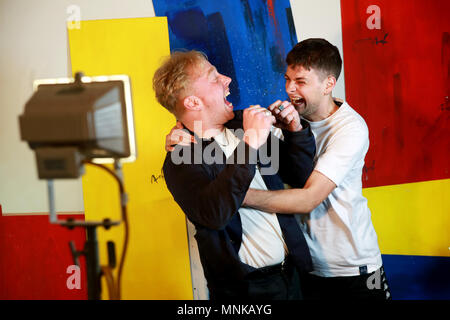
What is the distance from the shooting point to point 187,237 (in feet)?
6.49

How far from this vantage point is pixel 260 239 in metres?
1.37

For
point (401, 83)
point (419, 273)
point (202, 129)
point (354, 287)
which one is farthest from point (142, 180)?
point (419, 273)

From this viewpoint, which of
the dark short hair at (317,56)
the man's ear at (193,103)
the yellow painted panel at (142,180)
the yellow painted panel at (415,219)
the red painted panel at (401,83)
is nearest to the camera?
the man's ear at (193,103)

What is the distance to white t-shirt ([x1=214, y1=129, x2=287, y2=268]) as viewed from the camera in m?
1.36

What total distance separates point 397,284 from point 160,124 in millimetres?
1525

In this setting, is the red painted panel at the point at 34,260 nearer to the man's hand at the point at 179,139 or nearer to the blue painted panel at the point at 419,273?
the man's hand at the point at 179,139

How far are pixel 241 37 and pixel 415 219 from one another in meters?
1.33

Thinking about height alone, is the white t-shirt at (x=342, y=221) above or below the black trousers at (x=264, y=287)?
above

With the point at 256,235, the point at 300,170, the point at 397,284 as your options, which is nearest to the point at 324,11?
the point at 300,170

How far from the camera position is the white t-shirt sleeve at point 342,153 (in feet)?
Answer: 4.57

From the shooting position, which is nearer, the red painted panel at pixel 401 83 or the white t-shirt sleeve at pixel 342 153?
the white t-shirt sleeve at pixel 342 153

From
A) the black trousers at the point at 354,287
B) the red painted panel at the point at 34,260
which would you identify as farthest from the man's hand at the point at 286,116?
the red painted panel at the point at 34,260

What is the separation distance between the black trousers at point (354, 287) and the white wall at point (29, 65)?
126 centimetres
